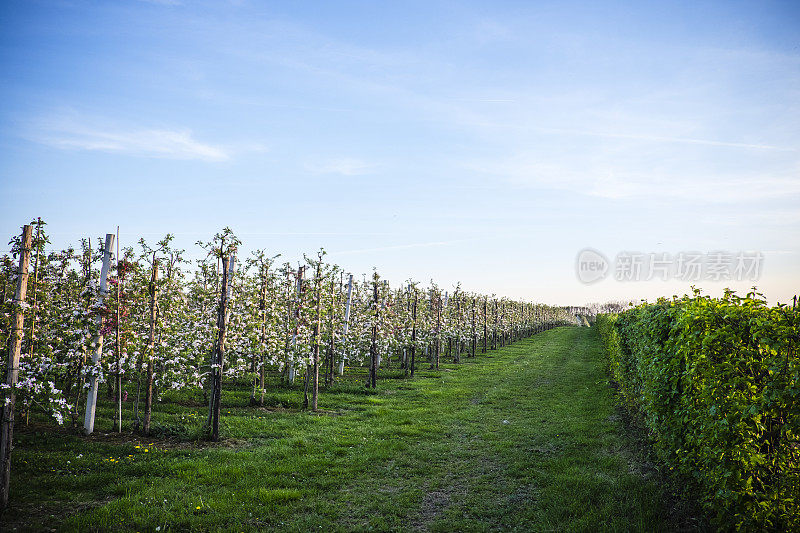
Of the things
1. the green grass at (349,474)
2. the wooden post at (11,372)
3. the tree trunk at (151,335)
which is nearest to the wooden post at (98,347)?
the green grass at (349,474)

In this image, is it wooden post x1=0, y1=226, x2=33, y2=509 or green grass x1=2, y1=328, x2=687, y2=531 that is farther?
wooden post x1=0, y1=226, x2=33, y2=509

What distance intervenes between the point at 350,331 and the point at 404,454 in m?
13.8

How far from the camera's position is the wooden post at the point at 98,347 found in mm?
11622

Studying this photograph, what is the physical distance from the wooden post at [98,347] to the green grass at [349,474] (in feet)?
1.54

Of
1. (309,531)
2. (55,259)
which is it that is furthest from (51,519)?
(55,259)

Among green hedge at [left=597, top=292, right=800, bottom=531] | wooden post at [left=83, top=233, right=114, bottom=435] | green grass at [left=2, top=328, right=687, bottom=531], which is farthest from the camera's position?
wooden post at [left=83, top=233, right=114, bottom=435]

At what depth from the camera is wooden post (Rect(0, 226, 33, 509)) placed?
24.3 feet

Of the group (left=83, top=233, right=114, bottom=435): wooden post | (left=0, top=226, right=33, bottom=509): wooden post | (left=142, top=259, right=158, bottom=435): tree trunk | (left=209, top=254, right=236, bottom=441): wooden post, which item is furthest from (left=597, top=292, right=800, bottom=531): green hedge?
(left=83, top=233, right=114, bottom=435): wooden post

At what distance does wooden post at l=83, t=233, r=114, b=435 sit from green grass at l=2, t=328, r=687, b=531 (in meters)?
0.47

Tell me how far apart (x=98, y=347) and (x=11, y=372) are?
4.61 meters

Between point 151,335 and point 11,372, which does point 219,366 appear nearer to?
point 151,335

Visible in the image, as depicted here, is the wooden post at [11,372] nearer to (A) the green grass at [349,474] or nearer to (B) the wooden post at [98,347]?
(A) the green grass at [349,474]

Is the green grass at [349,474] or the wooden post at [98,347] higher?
the wooden post at [98,347]

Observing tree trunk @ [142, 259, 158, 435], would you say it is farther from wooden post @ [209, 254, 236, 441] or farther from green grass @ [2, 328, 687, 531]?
wooden post @ [209, 254, 236, 441]
